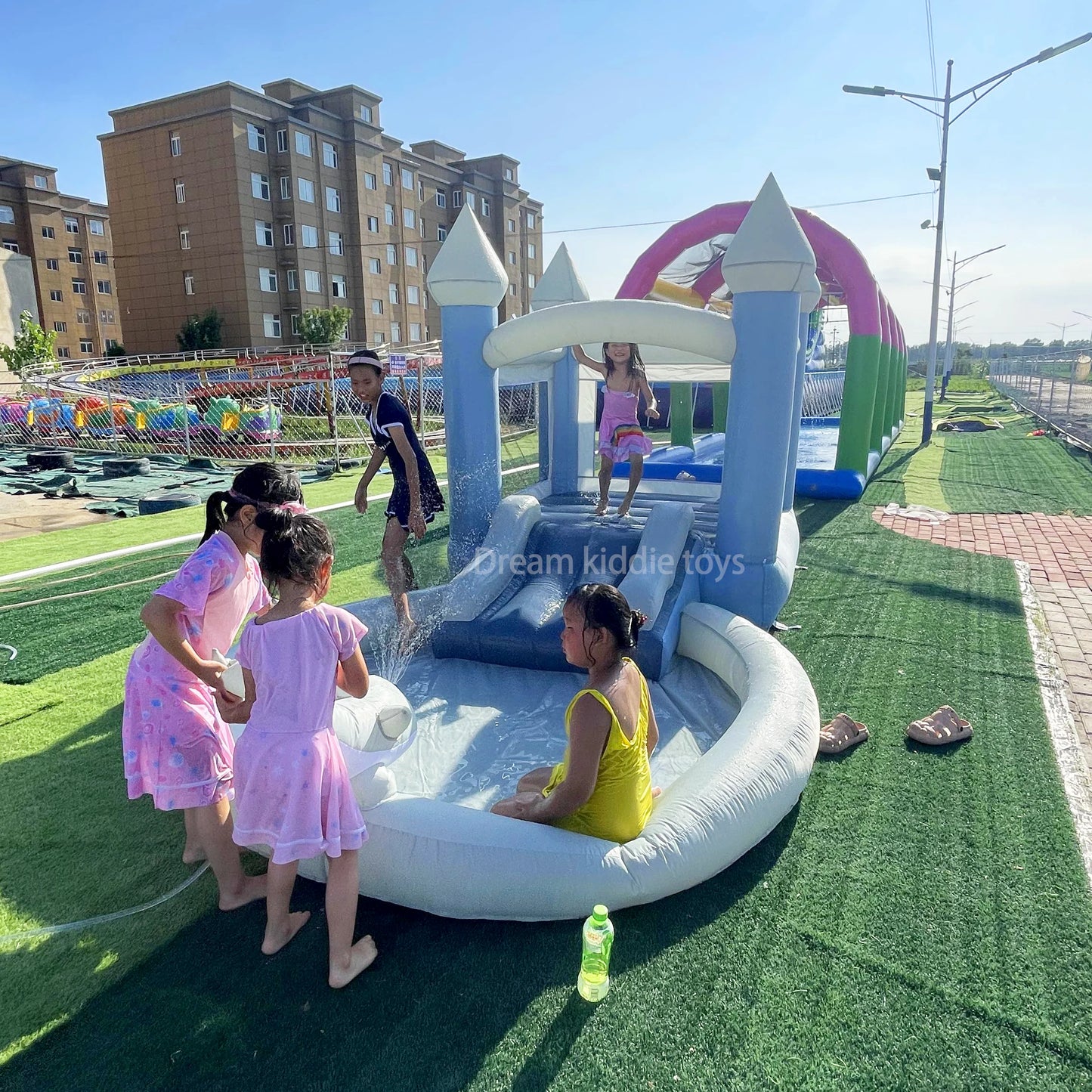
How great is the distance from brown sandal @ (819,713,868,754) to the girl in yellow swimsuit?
1.30 meters

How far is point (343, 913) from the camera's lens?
2.14 m

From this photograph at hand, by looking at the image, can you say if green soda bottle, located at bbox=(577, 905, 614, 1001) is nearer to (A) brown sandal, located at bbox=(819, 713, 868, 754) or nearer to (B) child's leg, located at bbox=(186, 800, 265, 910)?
(B) child's leg, located at bbox=(186, 800, 265, 910)

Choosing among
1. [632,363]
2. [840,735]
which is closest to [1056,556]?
[632,363]

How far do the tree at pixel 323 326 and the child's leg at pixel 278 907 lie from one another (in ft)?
97.5

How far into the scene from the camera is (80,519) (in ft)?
30.9

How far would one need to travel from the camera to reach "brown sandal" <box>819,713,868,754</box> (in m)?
3.36

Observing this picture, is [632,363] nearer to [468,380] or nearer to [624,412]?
[624,412]

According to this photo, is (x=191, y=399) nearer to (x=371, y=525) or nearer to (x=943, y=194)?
(x=371, y=525)

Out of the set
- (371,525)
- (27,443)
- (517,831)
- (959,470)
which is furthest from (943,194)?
(27,443)

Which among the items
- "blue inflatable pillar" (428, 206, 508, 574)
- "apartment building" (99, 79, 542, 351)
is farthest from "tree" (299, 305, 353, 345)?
"blue inflatable pillar" (428, 206, 508, 574)

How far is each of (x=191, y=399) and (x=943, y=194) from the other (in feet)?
54.8

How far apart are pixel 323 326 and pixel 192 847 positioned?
3024 cm

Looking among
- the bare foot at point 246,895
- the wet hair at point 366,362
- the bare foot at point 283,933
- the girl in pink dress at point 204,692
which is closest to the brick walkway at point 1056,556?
the bare foot at point 283,933

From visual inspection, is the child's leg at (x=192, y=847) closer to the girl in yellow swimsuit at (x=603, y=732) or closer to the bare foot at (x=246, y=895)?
the bare foot at (x=246, y=895)
